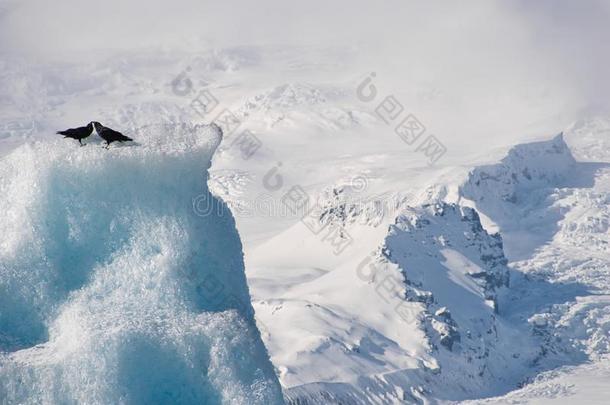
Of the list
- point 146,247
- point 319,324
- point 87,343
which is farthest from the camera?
point 319,324

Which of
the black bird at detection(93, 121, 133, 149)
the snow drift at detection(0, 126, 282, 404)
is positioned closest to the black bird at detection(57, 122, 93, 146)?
the snow drift at detection(0, 126, 282, 404)

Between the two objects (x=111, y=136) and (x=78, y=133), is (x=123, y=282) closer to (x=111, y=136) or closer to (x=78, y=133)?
(x=111, y=136)

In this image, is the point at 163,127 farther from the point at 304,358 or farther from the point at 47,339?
the point at 304,358

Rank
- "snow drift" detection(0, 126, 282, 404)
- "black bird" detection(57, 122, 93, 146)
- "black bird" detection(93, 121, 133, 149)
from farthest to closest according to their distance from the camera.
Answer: "black bird" detection(57, 122, 93, 146), "black bird" detection(93, 121, 133, 149), "snow drift" detection(0, 126, 282, 404)

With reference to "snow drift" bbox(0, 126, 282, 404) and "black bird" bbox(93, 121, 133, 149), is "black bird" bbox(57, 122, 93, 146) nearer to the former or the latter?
"snow drift" bbox(0, 126, 282, 404)

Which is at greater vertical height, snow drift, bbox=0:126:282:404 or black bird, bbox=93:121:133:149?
black bird, bbox=93:121:133:149

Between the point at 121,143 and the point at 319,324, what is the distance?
179 metres

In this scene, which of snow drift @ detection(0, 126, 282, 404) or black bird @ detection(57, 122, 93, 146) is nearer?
snow drift @ detection(0, 126, 282, 404)

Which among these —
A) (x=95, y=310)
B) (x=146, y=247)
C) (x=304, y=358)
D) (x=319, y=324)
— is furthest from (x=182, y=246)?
(x=319, y=324)

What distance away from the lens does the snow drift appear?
1605cm

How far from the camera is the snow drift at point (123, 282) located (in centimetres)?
1605

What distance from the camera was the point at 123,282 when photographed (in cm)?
1697

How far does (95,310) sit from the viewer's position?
1664 centimetres

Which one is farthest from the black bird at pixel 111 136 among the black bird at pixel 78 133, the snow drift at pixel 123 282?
the black bird at pixel 78 133
